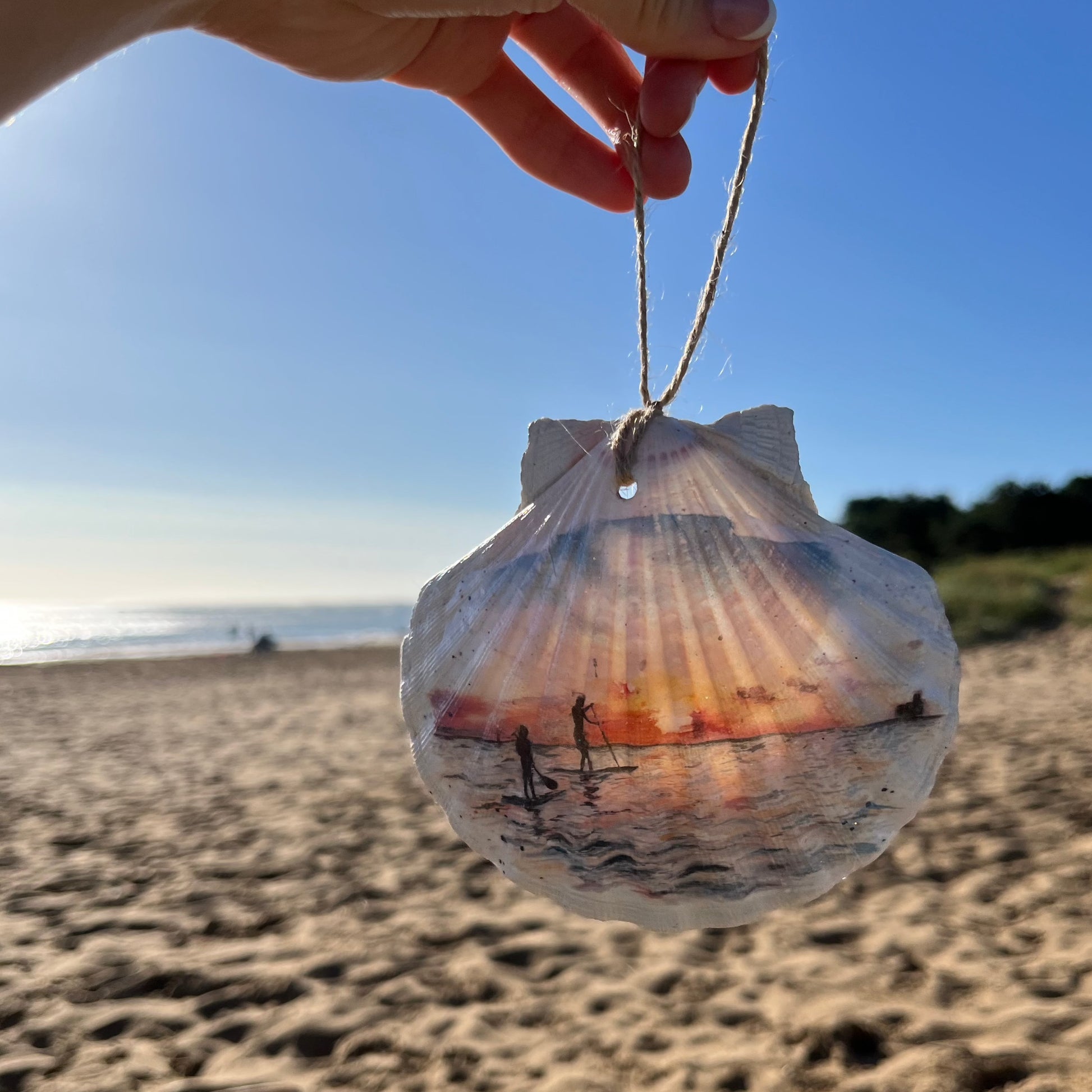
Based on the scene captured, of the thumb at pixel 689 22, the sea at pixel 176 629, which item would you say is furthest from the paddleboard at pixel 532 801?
the sea at pixel 176 629

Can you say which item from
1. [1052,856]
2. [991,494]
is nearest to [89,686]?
[1052,856]

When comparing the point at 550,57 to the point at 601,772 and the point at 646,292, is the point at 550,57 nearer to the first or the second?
the point at 646,292

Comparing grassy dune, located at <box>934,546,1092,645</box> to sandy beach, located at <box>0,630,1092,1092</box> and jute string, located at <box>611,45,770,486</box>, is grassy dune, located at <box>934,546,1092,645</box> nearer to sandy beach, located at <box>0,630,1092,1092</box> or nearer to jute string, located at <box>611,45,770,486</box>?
sandy beach, located at <box>0,630,1092,1092</box>

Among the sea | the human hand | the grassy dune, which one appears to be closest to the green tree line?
the grassy dune

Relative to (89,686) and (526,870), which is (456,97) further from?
(89,686)

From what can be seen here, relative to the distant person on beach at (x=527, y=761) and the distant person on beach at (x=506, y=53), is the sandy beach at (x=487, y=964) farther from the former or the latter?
the distant person on beach at (x=506, y=53)

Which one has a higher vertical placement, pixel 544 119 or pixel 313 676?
pixel 544 119

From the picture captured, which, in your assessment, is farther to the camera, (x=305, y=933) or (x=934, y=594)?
(x=305, y=933)
